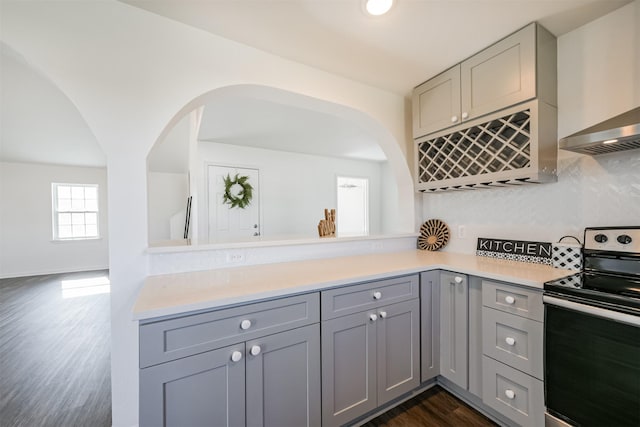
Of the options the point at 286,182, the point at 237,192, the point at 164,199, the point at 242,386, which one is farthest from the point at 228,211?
the point at 242,386

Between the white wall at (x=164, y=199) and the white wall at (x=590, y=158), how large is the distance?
6.49m

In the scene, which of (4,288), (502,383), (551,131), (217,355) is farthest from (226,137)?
(4,288)

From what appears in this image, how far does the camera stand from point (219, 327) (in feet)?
3.48

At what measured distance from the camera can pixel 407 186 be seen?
2594 millimetres

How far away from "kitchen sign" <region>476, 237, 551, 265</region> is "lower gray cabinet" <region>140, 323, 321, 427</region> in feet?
5.13

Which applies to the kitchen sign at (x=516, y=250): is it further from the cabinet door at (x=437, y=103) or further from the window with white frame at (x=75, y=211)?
the window with white frame at (x=75, y=211)

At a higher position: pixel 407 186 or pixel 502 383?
pixel 407 186

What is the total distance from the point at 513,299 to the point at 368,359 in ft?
2.85

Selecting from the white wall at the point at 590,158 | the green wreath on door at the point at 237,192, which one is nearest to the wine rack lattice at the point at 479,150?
the white wall at the point at 590,158

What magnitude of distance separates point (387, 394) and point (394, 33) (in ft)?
7.38

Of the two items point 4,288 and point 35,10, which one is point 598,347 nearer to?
point 35,10

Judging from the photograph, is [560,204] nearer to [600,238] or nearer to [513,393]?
[600,238]

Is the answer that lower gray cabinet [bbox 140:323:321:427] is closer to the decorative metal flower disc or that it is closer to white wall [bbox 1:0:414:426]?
white wall [bbox 1:0:414:426]

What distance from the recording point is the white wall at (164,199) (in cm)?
630
